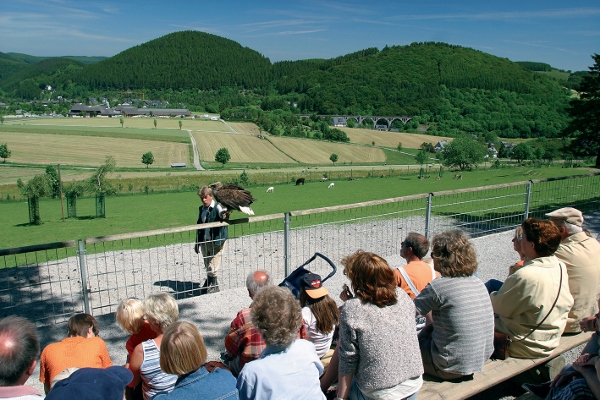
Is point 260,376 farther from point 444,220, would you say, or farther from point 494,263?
point 444,220

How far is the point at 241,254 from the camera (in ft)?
37.1

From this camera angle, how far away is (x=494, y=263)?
9.08 metres

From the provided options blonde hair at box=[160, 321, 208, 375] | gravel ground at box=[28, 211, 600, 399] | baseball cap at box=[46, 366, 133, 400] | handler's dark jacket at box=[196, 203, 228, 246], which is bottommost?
gravel ground at box=[28, 211, 600, 399]

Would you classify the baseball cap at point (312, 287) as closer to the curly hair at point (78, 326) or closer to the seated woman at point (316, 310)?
the seated woman at point (316, 310)

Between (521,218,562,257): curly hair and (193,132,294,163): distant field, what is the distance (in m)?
68.1

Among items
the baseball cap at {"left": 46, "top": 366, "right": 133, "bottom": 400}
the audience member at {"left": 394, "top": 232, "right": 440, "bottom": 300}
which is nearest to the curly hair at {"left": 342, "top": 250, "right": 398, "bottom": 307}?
the audience member at {"left": 394, "top": 232, "right": 440, "bottom": 300}

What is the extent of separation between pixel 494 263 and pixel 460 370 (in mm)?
5828

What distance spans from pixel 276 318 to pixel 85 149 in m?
81.2

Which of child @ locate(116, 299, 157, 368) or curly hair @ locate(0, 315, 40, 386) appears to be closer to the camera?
curly hair @ locate(0, 315, 40, 386)

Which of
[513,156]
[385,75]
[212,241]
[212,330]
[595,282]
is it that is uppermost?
[385,75]

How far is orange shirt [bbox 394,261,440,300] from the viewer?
4527 mm

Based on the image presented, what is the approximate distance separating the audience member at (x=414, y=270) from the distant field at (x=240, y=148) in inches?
2651

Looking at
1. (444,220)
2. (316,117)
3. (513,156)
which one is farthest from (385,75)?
(444,220)

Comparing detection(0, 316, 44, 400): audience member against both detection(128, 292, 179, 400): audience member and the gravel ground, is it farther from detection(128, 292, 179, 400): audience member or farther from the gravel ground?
the gravel ground
